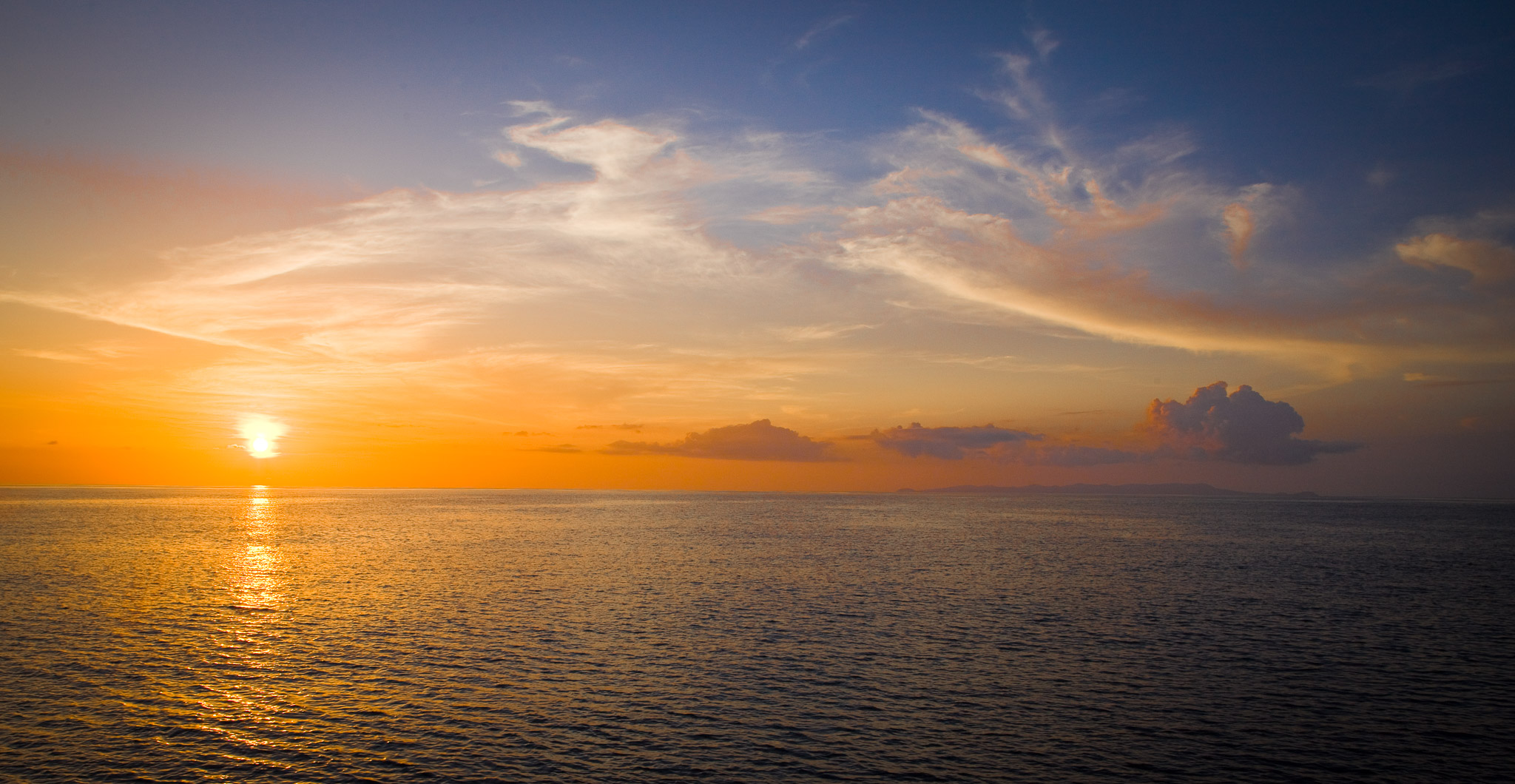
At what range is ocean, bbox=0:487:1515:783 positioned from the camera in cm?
2983

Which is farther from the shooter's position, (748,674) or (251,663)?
(251,663)

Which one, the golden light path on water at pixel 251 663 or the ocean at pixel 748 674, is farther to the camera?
the golden light path on water at pixel 251 663

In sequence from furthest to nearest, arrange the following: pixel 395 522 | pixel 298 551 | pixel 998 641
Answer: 1. pixel 395 522
2. pixel 298 551
3. pixel 998 641

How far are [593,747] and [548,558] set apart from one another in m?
73.3

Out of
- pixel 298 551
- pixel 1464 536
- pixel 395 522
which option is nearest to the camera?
pixel 298 551

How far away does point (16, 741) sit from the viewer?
3053cm

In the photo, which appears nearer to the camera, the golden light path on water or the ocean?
the ocean

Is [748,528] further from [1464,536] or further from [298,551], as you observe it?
[1464,536]

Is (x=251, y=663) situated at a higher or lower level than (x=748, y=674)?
higher

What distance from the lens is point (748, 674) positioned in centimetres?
4181

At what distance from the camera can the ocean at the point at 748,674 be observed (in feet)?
97.9

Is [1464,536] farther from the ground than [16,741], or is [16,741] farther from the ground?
[16,741]

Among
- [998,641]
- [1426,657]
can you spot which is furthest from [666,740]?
[1426,657]

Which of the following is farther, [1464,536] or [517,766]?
[1464,536]
